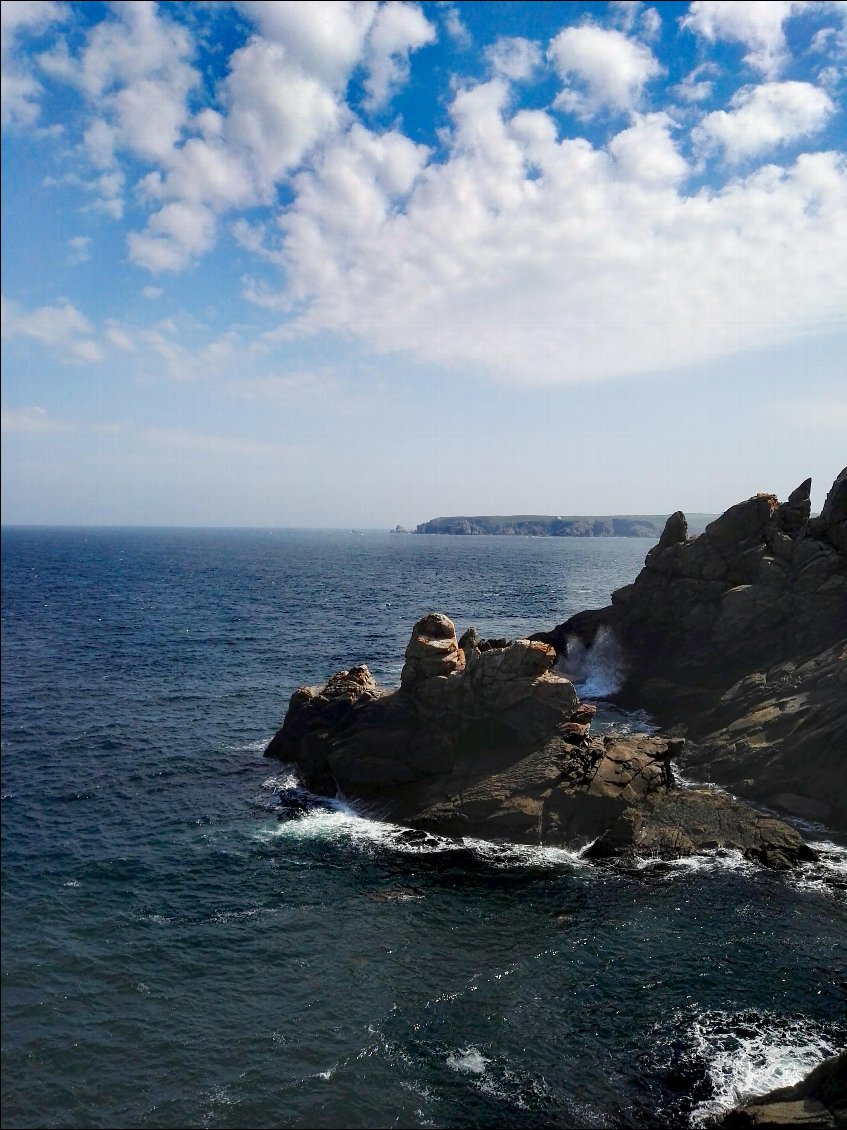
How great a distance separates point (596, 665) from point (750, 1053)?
47.7 m

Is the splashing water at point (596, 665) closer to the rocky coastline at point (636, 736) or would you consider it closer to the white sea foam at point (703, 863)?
the rocky coastline at point (636, 736)

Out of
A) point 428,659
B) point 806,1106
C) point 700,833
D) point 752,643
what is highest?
point 752,643

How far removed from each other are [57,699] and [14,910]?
114 ft

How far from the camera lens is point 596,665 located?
7038cm

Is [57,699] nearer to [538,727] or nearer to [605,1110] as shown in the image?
[538,727]

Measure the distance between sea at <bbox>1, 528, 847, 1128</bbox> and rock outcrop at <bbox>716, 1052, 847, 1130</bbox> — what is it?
123cm

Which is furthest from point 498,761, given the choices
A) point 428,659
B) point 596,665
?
point 596,665

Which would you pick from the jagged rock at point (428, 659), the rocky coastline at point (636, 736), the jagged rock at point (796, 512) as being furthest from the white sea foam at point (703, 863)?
the jagged rock at point (796, 512)

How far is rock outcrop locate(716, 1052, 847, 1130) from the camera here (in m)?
18.7

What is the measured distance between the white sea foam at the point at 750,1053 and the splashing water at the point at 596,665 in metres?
40.9

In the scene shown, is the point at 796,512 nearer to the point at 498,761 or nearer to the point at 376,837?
the point at 498,761

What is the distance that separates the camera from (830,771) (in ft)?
138

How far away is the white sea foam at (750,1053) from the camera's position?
21891mm

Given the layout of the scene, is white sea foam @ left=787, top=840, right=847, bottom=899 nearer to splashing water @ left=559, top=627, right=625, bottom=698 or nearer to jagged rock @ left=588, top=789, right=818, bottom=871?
jagged rock @ left=588, top=789, right=818, bottom=871
